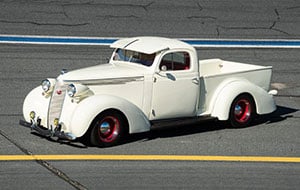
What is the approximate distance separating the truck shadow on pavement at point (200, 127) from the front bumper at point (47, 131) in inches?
41.6

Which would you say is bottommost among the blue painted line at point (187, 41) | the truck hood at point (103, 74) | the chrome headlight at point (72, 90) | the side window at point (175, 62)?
the chrome headlight at point (72, 90)

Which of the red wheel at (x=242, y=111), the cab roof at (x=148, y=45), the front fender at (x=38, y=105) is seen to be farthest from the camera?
the red wheel at (x=242, y=111)

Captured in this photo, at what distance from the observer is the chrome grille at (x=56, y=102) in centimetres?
1116

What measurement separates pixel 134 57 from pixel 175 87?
0.81 meters

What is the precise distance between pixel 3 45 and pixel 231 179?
869cm

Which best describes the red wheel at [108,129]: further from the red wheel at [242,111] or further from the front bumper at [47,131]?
the red wheel at [242,111]

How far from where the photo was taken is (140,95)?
11.5m

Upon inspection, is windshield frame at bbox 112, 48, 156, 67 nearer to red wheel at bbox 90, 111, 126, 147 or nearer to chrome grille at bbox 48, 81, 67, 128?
red wheel at bbox 90, 111, 126, 147

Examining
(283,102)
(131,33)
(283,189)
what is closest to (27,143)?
(283,189)

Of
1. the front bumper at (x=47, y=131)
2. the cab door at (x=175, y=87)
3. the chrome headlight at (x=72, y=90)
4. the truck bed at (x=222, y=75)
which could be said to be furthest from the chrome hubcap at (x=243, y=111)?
the front bumper at (x=47, y=131)

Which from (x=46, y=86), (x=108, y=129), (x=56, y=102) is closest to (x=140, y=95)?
(x=108, y=129)

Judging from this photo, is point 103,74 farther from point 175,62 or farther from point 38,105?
point 175,62

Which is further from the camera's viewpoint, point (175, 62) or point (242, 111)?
point (242, 111)

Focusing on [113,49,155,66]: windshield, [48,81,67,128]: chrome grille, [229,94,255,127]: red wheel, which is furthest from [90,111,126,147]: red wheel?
[229,94,255,127]: red wheel
